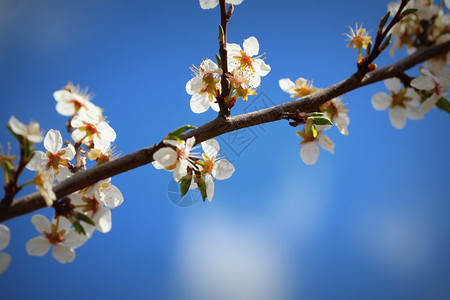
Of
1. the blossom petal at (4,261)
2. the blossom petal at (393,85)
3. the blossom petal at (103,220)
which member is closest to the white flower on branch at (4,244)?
the blossom petal at (4,261)

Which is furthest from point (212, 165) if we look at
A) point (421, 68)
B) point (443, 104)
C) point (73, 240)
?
point (421, 68)

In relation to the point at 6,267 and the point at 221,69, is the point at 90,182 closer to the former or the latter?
the point at 6,267

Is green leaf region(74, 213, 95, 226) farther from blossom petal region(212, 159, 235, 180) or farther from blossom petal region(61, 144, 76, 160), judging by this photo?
blossom petal region(212, 159, 235, 180)

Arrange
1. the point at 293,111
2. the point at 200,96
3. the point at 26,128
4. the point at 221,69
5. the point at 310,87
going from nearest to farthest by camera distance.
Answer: the point at 26,128 < the point at 221,69 < the point at 293,111 < the point at 200,96 < the point at 310,87

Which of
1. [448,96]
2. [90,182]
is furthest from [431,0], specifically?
[90,182]

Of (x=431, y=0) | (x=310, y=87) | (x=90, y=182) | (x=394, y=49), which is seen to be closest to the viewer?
(x=90, y=182)

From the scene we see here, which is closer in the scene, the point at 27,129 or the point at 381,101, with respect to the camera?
the point at 27,129

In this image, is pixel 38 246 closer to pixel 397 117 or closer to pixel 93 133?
pixel 93 133

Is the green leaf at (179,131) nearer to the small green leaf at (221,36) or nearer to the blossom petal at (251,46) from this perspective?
the small green leaf at (221,36)
